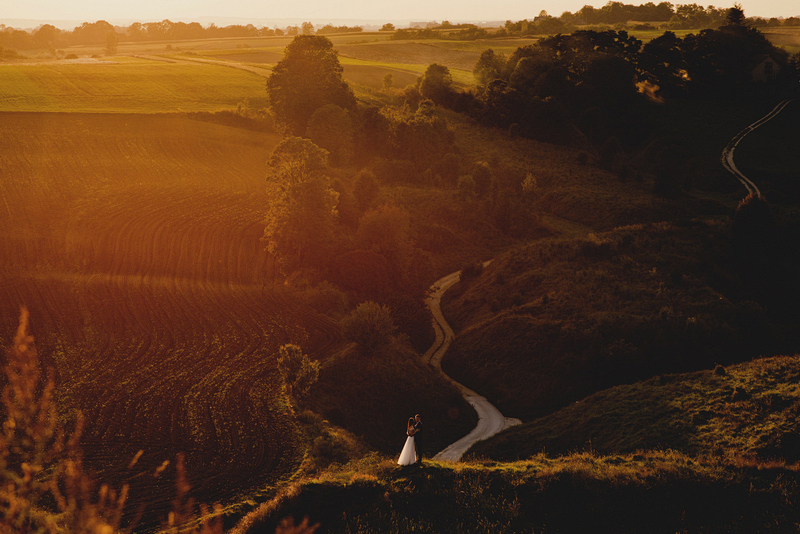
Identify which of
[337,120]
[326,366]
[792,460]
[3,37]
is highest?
[3,37]

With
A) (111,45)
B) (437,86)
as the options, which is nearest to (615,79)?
(437,86)

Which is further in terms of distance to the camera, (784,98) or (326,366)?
(784,98)

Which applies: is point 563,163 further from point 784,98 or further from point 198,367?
point 198,367

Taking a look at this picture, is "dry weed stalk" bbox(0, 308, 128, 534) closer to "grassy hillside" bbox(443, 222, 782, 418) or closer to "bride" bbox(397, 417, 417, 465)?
"bride" bbox(397, 417, 417, 465)

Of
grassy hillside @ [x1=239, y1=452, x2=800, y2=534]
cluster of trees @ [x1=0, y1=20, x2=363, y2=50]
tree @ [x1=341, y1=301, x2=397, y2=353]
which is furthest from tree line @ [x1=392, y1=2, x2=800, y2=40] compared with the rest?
grassy hillside @ [x1=239, y1=452, x2=800, y2=534]

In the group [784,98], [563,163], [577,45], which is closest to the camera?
[563,163]

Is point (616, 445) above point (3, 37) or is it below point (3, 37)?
below

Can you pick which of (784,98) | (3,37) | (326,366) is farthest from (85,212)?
(3,37)
